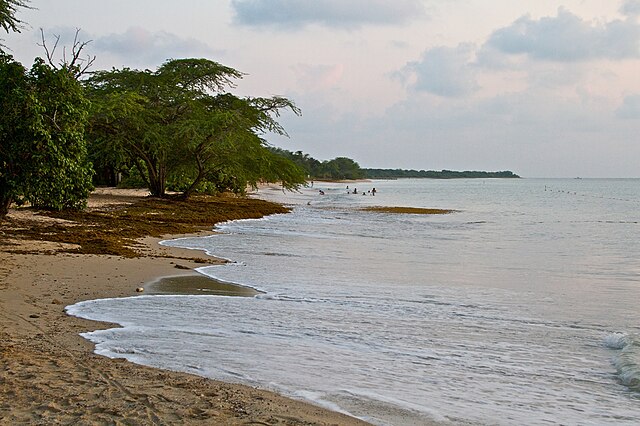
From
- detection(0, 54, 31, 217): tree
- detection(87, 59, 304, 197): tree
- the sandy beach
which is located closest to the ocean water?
the sandy beach

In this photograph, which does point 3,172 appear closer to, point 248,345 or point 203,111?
point 248,345

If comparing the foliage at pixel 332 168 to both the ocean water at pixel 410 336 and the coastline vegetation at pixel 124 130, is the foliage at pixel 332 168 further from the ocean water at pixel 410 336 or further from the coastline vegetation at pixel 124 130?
the ocean water at pixel 410 336

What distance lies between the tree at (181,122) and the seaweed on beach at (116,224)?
2.80 metres

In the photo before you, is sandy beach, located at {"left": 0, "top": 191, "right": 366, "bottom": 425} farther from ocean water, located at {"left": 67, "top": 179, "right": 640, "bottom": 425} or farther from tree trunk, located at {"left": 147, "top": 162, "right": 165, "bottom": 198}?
tree trunk, located at {"left": 147, "top": 162, "right": 165, "bottom": 198}

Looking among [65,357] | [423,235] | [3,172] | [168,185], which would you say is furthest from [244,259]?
[168,185]

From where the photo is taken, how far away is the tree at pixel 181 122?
29.3m

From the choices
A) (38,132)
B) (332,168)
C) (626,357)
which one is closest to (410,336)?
(626,357)

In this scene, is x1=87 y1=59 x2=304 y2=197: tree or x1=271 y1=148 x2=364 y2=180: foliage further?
x1=271 y1=148 x2=364 y2=180: foliage

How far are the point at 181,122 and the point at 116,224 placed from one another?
1246 centimetres

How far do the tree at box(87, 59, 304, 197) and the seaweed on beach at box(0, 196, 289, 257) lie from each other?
9.19 feet

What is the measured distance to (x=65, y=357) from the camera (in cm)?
561

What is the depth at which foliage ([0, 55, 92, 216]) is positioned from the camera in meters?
16.2

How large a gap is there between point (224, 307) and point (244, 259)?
18.3 ft

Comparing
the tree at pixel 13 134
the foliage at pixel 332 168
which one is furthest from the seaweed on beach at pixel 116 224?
the foliage at pixel 332 168
